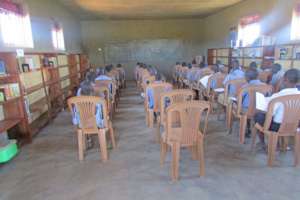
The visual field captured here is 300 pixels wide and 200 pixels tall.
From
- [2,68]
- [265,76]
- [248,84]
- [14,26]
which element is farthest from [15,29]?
[265,76]

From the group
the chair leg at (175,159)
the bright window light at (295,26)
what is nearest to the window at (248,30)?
the bright window light at (295,26)

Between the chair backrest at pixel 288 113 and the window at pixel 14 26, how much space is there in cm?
Answer: 443

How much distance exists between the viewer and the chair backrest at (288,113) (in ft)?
7.94

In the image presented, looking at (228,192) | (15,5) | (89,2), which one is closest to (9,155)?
(228,192)

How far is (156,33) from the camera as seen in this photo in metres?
12.0

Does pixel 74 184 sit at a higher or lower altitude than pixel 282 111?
lower

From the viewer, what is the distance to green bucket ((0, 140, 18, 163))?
2900mm

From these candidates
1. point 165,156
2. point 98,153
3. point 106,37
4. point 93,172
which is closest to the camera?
point 93,172

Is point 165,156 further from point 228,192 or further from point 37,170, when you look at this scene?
point 37,170

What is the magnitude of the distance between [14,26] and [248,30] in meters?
7.12

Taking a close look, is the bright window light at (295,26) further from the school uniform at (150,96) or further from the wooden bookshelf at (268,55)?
the school uniform at (150,96)

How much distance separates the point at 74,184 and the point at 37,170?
69cm

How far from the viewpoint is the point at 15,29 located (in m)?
4.53

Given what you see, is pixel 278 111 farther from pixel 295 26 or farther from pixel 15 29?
pixel 15 29
